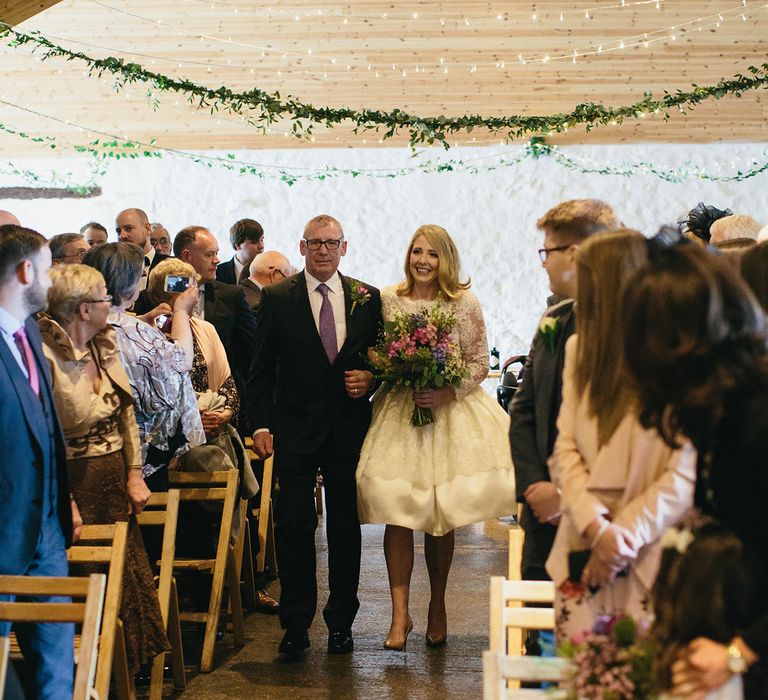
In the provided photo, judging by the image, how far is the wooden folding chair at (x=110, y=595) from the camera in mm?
3576

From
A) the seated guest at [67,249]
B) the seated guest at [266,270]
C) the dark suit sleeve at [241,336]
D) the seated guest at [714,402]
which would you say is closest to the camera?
the seated guest at [714,402]

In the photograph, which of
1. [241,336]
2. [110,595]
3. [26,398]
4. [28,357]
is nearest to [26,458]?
[26,398]

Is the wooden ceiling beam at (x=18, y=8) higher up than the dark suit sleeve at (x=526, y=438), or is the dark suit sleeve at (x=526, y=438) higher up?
the wooden ceiling beam at (x=18, y=8)

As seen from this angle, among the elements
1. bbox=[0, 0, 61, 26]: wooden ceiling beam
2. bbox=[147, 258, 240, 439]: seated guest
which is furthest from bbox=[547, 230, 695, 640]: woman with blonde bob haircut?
bbox=[0, 0, 61, 26]: wooden ceiling beam

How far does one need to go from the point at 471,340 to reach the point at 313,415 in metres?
0.82

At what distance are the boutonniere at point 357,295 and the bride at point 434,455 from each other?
4.3 inches

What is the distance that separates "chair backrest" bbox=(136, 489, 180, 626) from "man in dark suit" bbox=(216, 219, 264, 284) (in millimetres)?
3848

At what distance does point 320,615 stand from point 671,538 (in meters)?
4.37

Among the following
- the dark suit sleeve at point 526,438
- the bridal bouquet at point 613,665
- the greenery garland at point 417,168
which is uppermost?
the greenery garland at point 417,168

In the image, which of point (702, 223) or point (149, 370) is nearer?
point (149, 370)

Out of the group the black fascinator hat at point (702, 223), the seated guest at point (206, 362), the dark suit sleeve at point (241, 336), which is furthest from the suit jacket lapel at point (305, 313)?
the black fascinator hat at point (702, 223)

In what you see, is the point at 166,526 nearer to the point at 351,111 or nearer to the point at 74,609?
A: the point at 74,609

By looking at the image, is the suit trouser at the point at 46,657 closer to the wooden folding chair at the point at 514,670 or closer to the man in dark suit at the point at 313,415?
the wooden folding chair at the point at 514,670

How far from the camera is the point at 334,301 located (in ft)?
17.8
